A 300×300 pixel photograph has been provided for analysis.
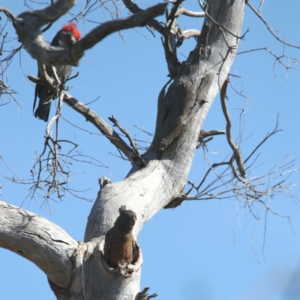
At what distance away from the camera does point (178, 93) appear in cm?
409

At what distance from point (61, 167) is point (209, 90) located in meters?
1.13

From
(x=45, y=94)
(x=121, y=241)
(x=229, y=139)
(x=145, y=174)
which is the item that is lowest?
(x=121, y=241)

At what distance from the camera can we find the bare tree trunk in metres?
3.16

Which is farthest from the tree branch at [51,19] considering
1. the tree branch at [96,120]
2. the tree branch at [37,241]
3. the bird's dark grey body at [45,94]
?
the bird's dark grey body at [45,94]

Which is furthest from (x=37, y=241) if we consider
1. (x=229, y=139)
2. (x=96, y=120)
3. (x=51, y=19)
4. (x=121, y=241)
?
(x=229, y=139)

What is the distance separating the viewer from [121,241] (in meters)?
3.10

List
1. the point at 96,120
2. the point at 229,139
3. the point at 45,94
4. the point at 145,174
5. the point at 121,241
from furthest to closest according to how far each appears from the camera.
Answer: the point at 45,94, the point at 229,139, the point at 96,120, the point at 145,174, the point at 121,241

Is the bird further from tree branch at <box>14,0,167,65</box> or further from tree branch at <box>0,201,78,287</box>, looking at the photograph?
tree branch at <box>14,0,167,65</box>

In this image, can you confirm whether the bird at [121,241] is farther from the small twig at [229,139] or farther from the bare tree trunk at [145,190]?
the small twig at [229,139]

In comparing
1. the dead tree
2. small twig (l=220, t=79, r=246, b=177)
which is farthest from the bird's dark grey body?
small twig (l=220, t=79, r=246, b=177)

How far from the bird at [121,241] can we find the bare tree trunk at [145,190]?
0.05 metres

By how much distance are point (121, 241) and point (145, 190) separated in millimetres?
690

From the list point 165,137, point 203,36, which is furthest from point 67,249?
point 203,36

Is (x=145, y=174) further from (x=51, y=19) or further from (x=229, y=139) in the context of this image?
(x=51, y=19)
